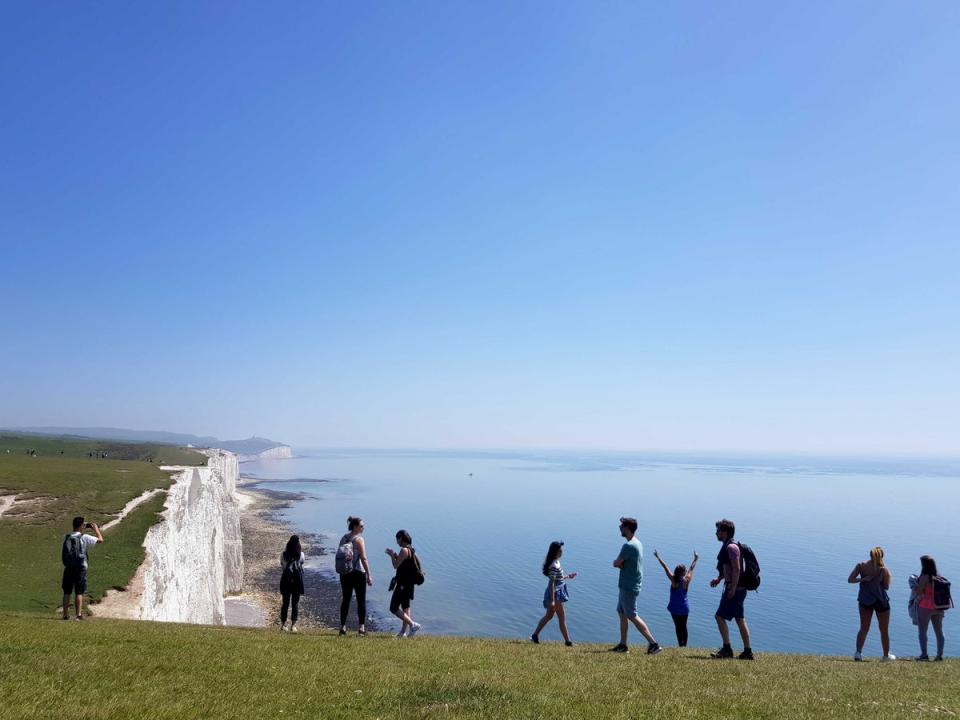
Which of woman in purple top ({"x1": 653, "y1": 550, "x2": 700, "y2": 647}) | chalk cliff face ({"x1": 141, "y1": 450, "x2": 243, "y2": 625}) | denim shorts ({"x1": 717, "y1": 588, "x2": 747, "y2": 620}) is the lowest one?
chalk cliff face ({"x1": 141, "y1": 450, "x2": 243, "y2": 625})

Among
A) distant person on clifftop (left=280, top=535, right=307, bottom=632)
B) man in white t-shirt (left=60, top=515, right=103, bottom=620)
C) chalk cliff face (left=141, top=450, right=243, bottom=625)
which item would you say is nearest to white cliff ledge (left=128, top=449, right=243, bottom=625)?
chalk cliff face (left=141, top=450, right=243, bottom=625)

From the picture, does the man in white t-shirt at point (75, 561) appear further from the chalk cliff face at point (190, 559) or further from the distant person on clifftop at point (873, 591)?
the distant person on clifftop at point (873, 591)

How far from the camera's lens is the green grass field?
20844mm

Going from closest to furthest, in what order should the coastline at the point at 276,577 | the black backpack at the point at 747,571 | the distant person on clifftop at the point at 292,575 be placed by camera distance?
the black backpack at the point at 747,571 → the distant person on clifftop at the point at 292,575 → the coastline at the point at 276,577

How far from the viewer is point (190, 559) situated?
124 feet

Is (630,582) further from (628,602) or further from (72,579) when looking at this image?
(72,579)

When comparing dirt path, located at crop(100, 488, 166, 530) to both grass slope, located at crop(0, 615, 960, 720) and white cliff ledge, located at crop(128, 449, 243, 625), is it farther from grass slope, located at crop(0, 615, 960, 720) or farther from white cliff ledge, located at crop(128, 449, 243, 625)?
grass slope, located at crop(0, 615, 960, 720)

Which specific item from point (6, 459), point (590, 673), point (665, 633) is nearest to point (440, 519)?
point (665, 633)

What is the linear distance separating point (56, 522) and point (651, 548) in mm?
72456

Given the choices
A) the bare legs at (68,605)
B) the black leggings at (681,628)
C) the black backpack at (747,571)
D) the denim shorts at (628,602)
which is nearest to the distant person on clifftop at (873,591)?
the black backpack at (747,571)

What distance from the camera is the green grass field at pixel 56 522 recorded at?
20.8m

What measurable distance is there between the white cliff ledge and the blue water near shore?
14.9m

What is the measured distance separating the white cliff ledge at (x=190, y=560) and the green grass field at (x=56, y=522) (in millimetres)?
1008

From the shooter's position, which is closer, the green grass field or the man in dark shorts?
the man in dark shorts
